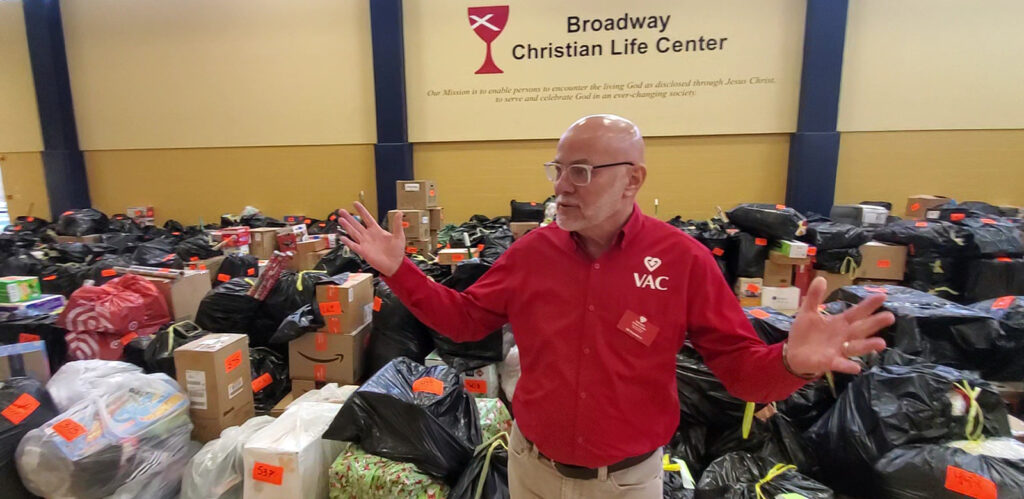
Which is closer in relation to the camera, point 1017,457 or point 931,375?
point 1017,457

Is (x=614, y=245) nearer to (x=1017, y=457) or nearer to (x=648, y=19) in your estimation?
(x=1017, y=457)

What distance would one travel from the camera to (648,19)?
596cm

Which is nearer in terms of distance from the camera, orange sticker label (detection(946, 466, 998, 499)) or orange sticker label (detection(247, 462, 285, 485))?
orange sticker label (detection(946, 466, 998, 499))

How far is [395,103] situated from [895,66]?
6.13 m

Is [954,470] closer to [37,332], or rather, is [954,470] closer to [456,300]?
[456,300]

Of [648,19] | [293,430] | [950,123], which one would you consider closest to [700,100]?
[648,19]

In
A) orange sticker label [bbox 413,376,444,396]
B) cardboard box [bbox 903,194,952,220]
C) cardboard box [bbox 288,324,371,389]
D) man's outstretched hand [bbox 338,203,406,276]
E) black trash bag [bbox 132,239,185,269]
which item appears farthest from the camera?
cardboard box [bbox 903,194,952,220]

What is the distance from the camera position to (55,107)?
23.0ft

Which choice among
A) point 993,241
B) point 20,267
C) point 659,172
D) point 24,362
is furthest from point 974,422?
point 20,267

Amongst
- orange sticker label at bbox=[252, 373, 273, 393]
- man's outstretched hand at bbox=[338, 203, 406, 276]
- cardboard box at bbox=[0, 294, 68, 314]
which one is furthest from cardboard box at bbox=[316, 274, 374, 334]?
cardboard box at bbox=[0, 294, 68, 314]

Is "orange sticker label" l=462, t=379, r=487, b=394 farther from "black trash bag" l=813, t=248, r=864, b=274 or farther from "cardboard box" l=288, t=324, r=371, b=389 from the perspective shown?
"black trash bag" l=813, t=248, r=864, b=274

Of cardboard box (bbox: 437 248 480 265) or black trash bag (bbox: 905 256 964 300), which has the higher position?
cardboard box (bbox: 437 248 480 265)

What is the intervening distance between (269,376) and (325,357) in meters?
0.33

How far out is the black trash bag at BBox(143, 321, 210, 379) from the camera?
246cm
